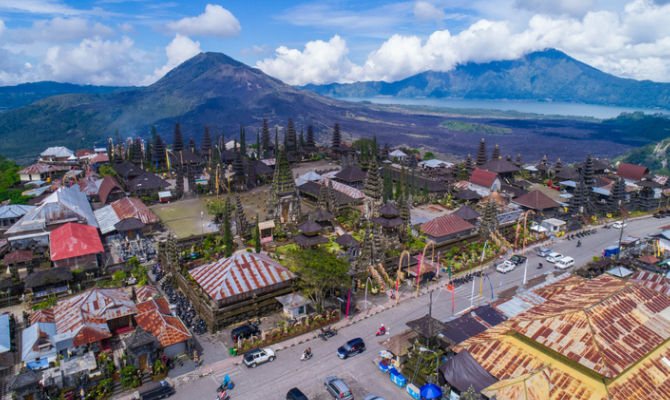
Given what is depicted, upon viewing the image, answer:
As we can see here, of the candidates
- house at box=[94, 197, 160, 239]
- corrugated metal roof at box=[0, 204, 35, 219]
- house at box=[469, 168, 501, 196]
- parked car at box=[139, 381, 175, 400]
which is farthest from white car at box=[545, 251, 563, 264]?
corrugated metal roof at box=[0, 204, 35, 219]

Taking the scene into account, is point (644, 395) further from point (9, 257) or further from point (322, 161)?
point (322, 161)

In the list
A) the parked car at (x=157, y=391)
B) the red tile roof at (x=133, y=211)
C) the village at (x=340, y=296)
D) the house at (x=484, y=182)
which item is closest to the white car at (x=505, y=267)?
the village at (x=340, y=296)

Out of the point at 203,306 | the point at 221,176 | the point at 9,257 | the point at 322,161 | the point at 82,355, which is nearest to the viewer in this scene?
the point at 82,355

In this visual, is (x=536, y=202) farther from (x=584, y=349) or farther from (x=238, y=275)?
(x=238, y=275)

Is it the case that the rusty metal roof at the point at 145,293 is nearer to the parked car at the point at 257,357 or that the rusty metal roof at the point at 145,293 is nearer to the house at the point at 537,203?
the parked car at the point at 257,357

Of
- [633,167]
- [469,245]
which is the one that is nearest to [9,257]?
[469,245]

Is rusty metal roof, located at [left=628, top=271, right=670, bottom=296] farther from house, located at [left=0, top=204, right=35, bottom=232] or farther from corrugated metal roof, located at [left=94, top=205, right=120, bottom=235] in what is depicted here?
house, located at [left=0, top=204, right=35, bottom=232]
